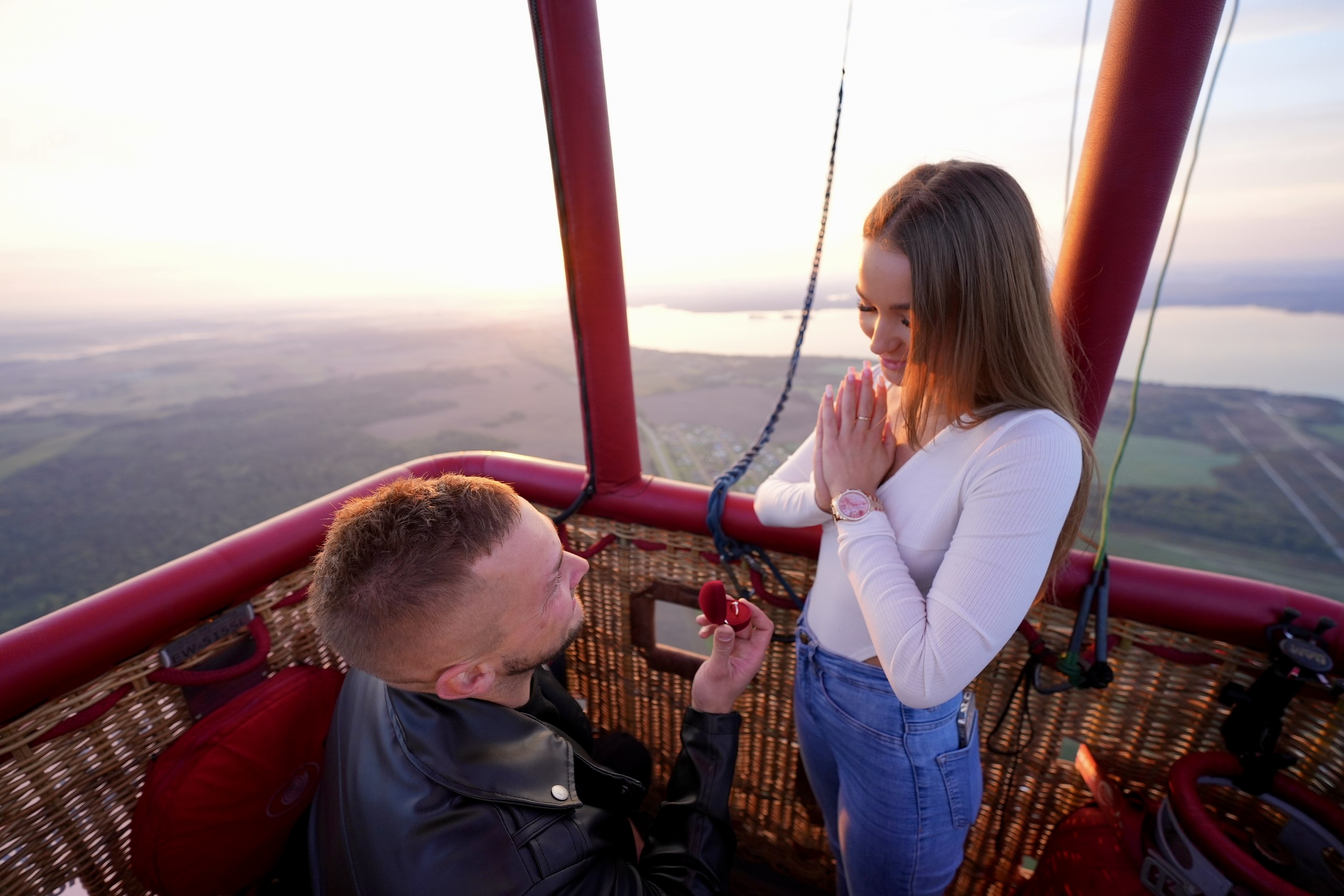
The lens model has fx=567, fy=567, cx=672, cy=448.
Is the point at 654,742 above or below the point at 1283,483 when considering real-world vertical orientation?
above

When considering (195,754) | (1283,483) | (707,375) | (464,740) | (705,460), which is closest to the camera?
(464,740)

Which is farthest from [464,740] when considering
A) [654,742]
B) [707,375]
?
[707,375]

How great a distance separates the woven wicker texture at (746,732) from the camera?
98 cm

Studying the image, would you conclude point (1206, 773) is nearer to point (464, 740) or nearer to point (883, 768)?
point (883, 768)

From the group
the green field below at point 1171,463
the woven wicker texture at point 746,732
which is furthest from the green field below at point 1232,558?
the woven wicker texture at point 746,732

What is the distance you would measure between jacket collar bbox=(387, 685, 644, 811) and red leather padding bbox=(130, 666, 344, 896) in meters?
0.35

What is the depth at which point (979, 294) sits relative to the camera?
844mm

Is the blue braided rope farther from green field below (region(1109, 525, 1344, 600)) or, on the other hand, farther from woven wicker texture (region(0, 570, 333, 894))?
green field below (region(1109, 525, 1344, 600))

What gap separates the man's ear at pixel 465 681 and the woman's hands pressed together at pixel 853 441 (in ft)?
2.16

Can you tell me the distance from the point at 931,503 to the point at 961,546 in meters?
0.12

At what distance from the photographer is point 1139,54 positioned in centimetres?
87

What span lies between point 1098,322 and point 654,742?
162 centimetres

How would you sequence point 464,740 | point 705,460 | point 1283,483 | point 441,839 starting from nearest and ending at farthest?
point 441,839, point 464,740, point 705,460, point 1283,483

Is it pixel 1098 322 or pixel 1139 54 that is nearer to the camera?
pixel 1139 54
